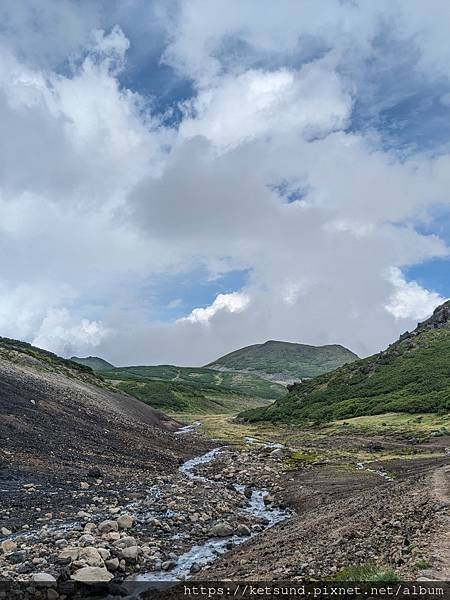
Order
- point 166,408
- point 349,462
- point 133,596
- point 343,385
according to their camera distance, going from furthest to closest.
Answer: point 166,408
point 343,385
point 349,462
point 133,596

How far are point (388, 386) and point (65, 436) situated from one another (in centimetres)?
8967

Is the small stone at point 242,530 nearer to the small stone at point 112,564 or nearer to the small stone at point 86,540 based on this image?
the small stone at point 86,540

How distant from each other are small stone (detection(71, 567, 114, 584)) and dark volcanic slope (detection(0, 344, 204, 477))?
1808 cm

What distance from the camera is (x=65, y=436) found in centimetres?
4512

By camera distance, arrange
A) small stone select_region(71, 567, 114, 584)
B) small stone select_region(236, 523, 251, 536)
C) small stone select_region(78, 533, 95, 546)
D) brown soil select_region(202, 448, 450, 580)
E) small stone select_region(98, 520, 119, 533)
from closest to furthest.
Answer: brown soil select_region(202, 448, 450, 580) → small stone select_region(71, 567, 114, 584) → small stone select_region(78, 533, 95, 546) → small stone select_region(98, 520, 119, 533) → small stone select_region(236, 523, 251, 536)

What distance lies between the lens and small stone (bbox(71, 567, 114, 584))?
55.9 feet

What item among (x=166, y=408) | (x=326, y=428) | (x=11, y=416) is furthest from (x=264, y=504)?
(x=166, y=408)

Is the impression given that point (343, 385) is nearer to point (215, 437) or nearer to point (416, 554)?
point (215, 437)

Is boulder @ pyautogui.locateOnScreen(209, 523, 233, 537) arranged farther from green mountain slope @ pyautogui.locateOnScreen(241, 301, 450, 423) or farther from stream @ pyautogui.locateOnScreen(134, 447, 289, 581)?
green mountain slope @ pyautogui.locateOnScreen(241, 301, 450, 423)

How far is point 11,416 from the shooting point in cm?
4375

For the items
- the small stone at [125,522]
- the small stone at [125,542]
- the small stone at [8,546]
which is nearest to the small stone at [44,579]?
the small stone at [8,546]

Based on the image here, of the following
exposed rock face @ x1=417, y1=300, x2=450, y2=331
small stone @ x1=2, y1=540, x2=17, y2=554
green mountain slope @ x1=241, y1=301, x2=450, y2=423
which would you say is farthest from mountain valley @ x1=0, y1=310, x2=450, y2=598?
exposed rock face @ x1=417, y1=300, x2=450, y2=331

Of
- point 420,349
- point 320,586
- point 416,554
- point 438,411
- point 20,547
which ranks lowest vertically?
point 20,547

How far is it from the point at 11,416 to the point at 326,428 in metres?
65.4
